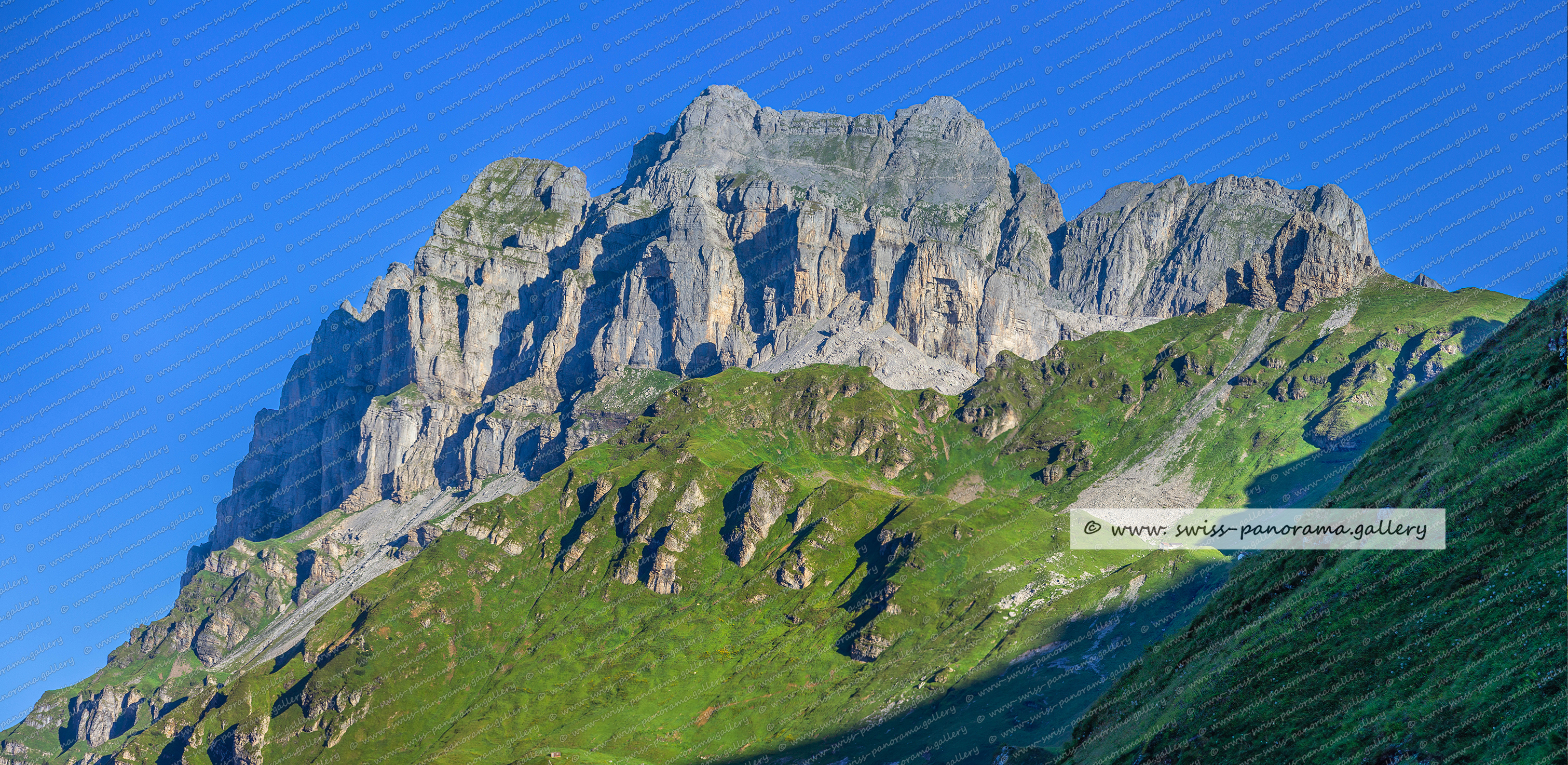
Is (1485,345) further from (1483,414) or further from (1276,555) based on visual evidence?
(1276,555)

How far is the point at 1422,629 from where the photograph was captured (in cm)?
5209

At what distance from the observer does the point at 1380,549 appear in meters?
60.5

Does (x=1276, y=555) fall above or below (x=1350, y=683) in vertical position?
above

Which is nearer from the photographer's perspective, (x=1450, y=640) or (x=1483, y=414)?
(x=1450, y=640)

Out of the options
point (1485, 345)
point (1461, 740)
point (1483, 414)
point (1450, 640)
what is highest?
point (1485, 345)

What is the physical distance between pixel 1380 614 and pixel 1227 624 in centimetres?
1523

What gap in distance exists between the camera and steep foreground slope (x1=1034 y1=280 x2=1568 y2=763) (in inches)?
1763

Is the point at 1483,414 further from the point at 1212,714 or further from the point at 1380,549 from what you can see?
the point at 1212,714

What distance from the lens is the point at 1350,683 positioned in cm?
5228

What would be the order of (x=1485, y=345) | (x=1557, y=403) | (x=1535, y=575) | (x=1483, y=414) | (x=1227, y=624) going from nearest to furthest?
1. (x=1535, y=575)
2. (x=1557, y=403)
3. (x=1483, y=414)
4. (x=1227, y=624)
5. (x=1485, y=345)

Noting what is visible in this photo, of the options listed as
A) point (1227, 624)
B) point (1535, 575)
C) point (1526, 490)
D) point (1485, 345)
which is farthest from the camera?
point (1485, 345)

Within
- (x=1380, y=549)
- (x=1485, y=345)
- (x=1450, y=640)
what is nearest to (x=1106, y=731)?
(x=1380, y=549)

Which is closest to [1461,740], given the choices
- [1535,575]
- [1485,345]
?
[1535,575]

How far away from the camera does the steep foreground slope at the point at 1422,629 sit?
1763 inches
